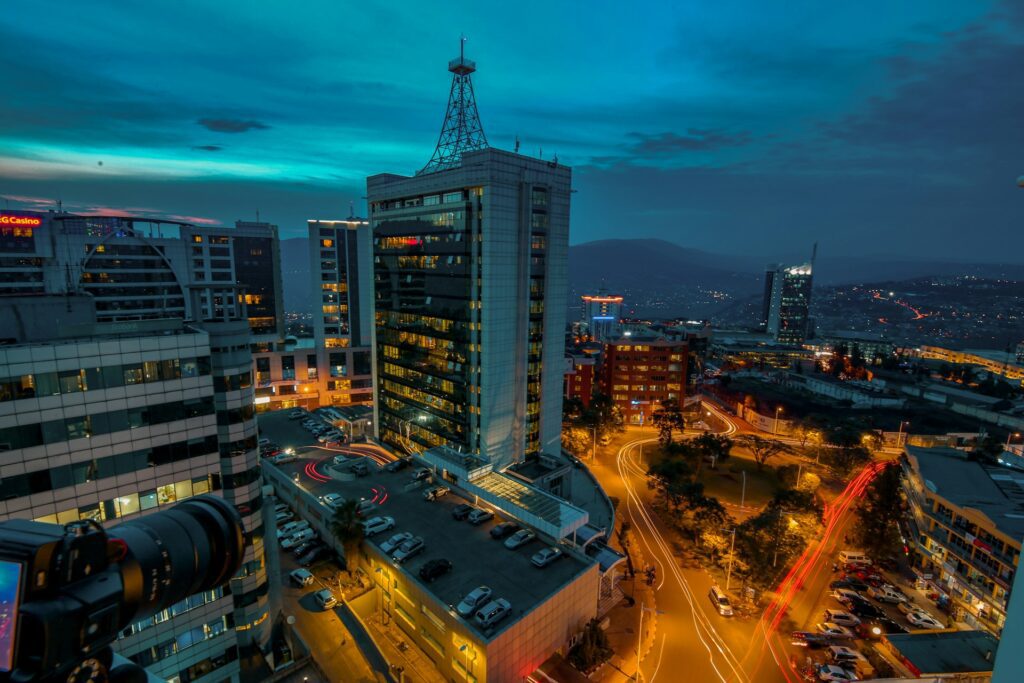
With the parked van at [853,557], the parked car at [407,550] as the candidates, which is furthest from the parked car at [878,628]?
the parked car at [407,550]

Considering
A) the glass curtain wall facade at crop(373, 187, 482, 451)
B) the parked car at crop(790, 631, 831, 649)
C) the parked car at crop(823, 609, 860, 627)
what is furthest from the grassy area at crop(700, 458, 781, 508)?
the glass curtain wall facade at crop(373, 187, 482, 451)

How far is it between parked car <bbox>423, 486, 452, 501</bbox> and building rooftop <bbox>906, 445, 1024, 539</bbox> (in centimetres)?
4124

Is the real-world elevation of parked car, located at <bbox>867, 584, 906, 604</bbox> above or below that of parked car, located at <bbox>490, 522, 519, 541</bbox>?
below

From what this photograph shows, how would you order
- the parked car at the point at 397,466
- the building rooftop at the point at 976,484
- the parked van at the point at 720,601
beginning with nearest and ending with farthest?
the building rooftop at the point at 976,484, the parked van at the point at 720,601, the parked car at the point at 397,466

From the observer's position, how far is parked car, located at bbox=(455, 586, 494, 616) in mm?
26250

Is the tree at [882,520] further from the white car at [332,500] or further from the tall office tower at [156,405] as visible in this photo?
the tall office tower at [156,405]

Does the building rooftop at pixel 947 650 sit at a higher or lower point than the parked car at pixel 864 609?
higher

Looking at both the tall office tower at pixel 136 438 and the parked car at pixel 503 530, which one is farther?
the parked car at pixel 503 530

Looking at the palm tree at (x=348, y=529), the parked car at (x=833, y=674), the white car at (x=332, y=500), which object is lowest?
the parked car at (x=833, y=674)

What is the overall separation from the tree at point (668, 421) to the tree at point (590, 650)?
129ft

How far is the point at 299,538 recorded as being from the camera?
130 feet

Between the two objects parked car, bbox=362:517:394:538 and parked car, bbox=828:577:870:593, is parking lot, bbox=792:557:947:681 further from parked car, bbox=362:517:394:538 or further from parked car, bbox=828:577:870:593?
parked car, bbox=362:517:394:538

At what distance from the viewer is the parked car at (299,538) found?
128 ft

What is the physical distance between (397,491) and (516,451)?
15242 millimetres
